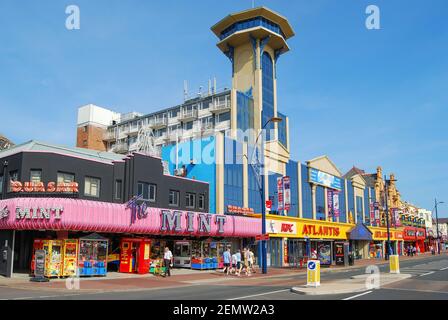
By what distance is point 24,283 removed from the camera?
22.4 meters

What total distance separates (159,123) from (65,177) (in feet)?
139

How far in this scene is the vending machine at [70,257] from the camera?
83.8 ft

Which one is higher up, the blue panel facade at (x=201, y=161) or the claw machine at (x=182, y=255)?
the blue panel facade at (x=201, y=161)

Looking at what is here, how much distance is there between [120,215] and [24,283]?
7373mm

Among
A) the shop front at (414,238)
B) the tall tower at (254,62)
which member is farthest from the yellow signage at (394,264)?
the shop front at (414,238)

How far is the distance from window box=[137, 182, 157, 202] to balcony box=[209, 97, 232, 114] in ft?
91.0

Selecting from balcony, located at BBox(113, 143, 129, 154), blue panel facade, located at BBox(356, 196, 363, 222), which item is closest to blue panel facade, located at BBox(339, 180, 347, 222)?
blue panel facade, located at BBox(356, 196, 363, 222)

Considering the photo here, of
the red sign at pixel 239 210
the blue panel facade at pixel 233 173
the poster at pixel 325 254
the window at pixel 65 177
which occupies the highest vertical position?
the blue panel facade at pixel 233 173

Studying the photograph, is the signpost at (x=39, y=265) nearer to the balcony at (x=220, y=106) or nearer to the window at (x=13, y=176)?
the window at (x=13, y=176)

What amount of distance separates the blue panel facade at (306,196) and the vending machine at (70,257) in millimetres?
34028

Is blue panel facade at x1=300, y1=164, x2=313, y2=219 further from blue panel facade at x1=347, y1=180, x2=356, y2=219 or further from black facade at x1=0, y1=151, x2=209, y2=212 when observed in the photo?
black facade at x1=0, y1=151, x2=209, y2=212

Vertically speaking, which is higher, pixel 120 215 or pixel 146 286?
pixel 120 215
